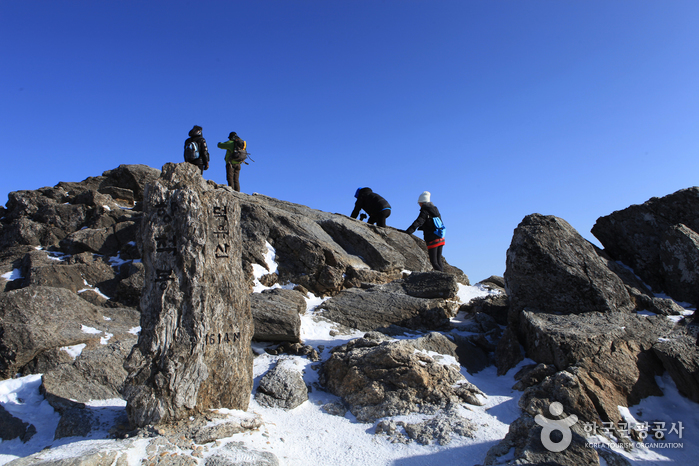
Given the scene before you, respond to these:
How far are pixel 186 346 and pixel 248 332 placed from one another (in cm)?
110

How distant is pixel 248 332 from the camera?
23.9ft

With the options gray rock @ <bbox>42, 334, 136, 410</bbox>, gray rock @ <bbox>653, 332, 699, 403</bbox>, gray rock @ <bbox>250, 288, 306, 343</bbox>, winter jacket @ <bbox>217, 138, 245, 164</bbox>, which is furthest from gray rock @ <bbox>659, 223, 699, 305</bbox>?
winter jacket @ <bbox>217, 138, 245, 164</bbox>

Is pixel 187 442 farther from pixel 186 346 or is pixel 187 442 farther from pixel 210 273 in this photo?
pixel 210 273

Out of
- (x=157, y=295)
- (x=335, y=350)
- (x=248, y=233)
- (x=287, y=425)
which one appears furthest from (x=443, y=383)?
(x=248, y=233)

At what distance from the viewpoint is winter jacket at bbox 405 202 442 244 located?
1501 cm

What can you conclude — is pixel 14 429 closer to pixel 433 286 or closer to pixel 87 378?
pixel 87 378

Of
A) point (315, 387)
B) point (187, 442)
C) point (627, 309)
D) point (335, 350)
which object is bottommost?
point (187, 442)

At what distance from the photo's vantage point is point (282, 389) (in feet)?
24.7

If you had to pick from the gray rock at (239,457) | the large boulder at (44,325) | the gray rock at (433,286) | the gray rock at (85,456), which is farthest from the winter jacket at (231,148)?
the gray rock at (239,457)

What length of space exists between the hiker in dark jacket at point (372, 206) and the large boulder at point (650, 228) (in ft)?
25.5

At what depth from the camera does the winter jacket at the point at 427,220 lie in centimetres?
1501

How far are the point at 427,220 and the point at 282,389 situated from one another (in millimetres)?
9190

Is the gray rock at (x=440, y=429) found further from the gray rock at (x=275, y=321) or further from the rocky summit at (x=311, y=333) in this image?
the gray rock at (x=275, y=321)

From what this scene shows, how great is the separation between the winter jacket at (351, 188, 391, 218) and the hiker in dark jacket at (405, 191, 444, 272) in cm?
205
